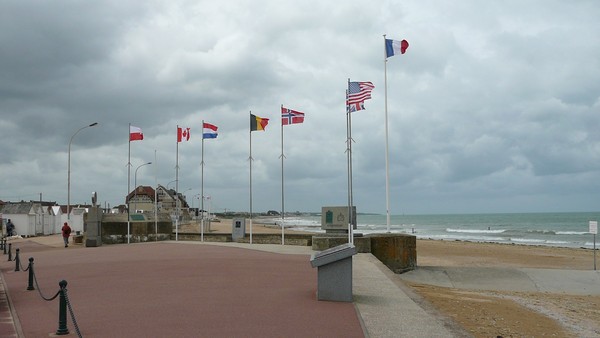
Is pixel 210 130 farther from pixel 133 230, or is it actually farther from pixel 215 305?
pixel 215 305

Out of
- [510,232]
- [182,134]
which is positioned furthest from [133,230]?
[510,232]

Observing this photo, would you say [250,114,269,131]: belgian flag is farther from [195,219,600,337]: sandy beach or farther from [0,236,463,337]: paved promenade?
[195,219,600,337]: sandy beach

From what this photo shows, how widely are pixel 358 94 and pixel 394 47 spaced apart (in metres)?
2.63

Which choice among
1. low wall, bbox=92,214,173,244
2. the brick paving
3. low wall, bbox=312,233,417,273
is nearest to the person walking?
low wall, bbox=92,214,173,244

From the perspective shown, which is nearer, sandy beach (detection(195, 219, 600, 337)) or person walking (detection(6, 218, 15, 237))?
sandy beach (detection(195, 219, 600, 337))

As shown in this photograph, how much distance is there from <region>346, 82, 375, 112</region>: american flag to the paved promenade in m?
7.29

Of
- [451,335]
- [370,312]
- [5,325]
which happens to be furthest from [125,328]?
[451,335]

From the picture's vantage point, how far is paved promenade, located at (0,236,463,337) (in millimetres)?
8156

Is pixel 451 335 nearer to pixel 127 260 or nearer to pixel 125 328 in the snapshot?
pixel 125 328

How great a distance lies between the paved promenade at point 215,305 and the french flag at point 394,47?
9.67m

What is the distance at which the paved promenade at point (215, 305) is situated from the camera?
8.16 meters

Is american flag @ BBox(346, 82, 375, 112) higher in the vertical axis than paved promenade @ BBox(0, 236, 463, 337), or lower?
higher

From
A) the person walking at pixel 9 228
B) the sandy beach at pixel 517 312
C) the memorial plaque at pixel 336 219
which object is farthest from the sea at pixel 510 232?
the person walking at pixel 9 228

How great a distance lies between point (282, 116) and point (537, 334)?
1961 cm
